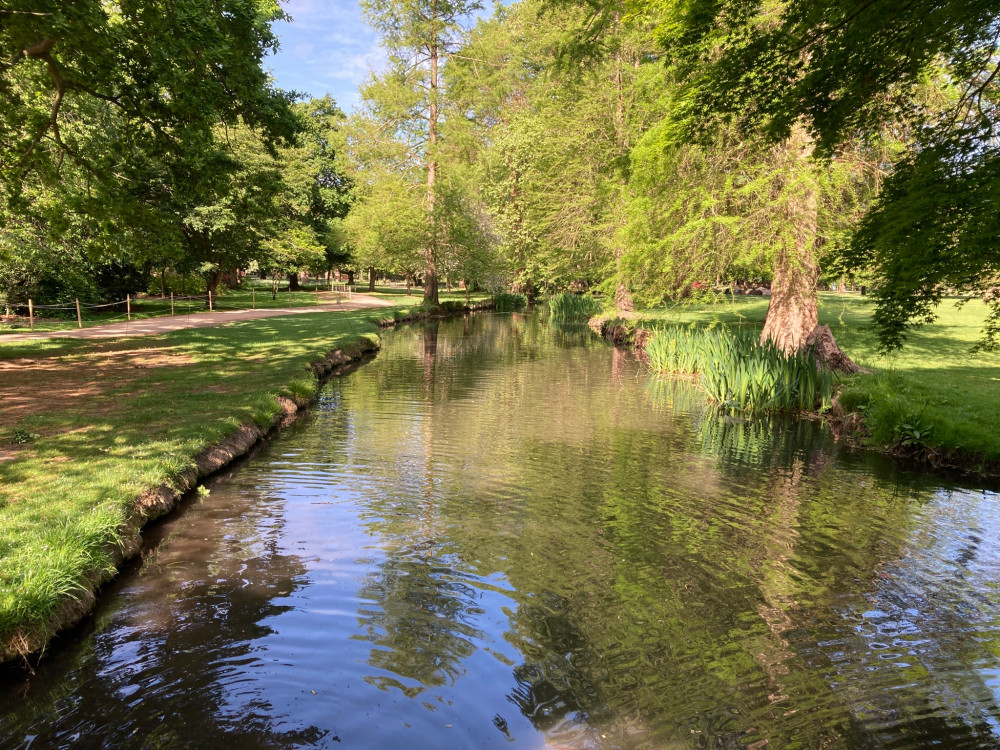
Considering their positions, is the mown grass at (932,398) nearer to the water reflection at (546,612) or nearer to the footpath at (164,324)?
the water reflection at (546,612)

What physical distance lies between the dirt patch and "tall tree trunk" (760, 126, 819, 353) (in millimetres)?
13364

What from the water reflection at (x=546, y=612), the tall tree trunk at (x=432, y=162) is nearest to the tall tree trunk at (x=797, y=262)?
the water reflection at (x=546, y=612)

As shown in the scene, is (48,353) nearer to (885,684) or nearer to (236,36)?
(236,36)

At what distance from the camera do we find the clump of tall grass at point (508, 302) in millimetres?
45062

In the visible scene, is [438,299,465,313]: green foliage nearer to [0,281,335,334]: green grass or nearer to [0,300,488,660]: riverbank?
[0,281,335,334]: green grass

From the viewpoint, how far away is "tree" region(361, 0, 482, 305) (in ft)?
107

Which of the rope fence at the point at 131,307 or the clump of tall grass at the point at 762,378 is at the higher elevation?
the rope fence at the point at 131,307

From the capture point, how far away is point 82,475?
21.1 ft

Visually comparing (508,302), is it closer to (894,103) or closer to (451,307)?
(451,307)

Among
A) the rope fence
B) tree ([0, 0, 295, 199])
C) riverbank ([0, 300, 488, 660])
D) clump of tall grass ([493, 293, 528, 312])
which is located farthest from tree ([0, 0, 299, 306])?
clump of tall grass ([493, 293, 528, 312])

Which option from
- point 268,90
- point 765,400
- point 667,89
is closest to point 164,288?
point 268,90

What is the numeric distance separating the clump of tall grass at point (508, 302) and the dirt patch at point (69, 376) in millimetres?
30717

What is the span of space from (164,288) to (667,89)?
28510 mm

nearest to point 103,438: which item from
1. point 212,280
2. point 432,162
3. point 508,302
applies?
point 212,280
